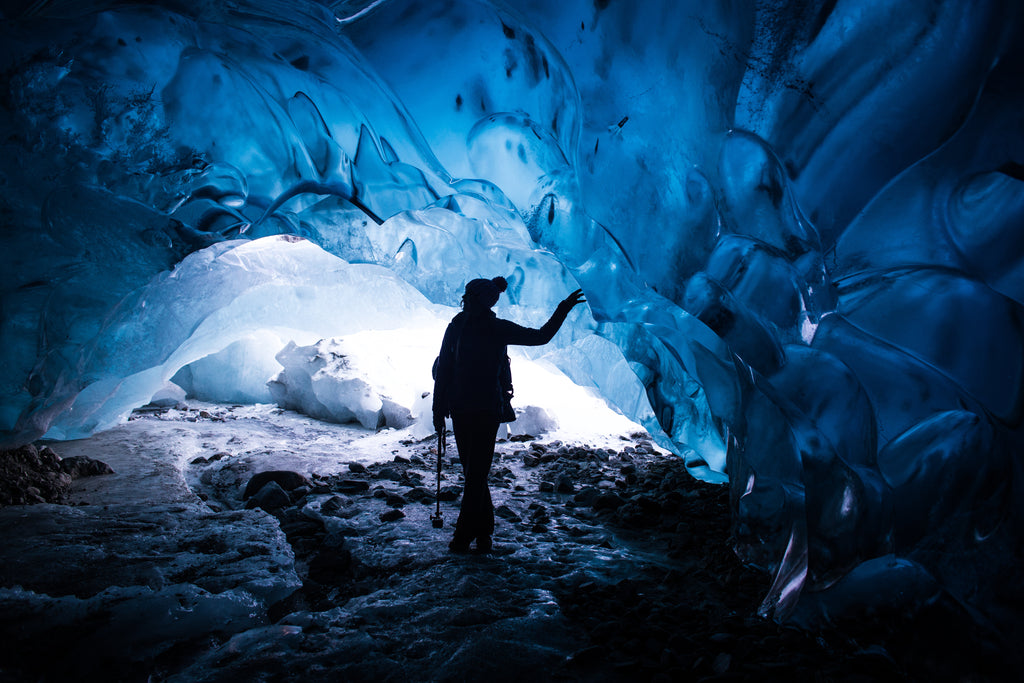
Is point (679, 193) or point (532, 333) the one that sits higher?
point (679, 193)

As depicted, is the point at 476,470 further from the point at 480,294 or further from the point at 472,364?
the point at 480,294

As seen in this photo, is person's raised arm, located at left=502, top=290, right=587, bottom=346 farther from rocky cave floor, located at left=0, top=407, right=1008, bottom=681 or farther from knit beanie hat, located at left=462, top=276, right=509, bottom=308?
rocky cave floor, located at left=0, top=407, right=1008, bottom=681

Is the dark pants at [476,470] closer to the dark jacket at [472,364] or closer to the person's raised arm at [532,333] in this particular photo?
the dark jacket at [472,364]

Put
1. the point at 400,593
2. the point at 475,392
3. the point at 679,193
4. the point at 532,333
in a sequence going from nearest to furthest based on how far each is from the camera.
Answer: the point at 400,593, the point at 679,193, the point at 475,392, the point at 532,333

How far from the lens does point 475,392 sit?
131 inches

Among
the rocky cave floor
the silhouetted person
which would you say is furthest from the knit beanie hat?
the rocky cave floor

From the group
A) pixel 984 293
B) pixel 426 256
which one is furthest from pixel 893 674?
pixel 426 256

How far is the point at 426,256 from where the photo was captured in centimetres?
549

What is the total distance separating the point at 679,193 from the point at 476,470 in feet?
6.49

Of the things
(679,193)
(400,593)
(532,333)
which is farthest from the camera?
(532,333)

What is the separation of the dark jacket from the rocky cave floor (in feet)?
3.03

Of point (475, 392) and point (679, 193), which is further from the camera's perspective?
point (475, 392)

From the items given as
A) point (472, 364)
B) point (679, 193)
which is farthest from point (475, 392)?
point (679, 193)

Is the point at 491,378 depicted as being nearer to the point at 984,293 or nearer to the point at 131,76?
the point at 984,293
